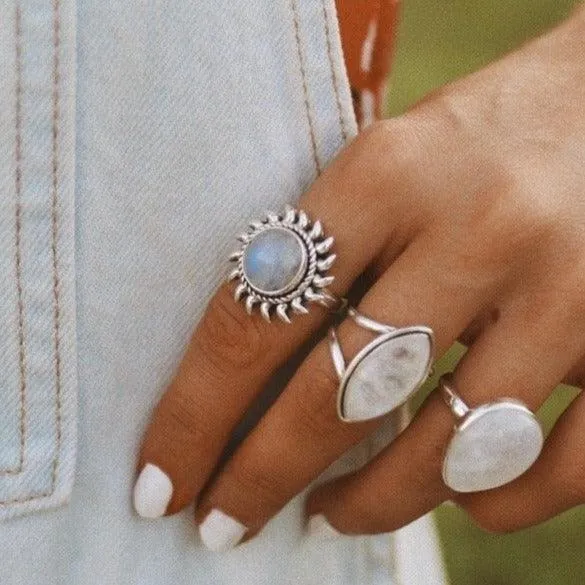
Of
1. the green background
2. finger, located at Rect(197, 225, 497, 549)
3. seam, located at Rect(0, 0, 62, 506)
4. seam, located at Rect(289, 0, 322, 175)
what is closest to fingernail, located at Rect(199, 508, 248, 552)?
finger, located at Rect(197, 225, 497, 549)

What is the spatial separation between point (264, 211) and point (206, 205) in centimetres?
3

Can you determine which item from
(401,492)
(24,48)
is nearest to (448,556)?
A: (401,492)

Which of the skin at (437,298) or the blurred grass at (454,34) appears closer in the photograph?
the skin at (437,298)

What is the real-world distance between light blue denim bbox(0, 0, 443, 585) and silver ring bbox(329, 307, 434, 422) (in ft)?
0.31

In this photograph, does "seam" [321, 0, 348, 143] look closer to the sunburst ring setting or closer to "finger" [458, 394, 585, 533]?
the sunburst ring setting

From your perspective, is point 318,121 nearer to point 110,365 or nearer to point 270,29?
point 270,29

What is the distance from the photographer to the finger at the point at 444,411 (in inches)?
21.1

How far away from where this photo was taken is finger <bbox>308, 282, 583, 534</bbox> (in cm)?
54

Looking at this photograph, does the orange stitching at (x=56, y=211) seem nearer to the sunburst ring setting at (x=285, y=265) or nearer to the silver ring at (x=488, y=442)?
the sunburst ring setting at (x=285, y=265)

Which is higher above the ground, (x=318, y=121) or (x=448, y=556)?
(x=318, y=121)

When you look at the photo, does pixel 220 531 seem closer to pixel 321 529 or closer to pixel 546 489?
pixel 321 529

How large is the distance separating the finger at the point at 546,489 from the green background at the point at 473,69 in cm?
85

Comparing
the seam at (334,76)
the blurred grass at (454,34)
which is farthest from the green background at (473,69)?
the seam at (334,76)

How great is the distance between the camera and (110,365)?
1.85ft
